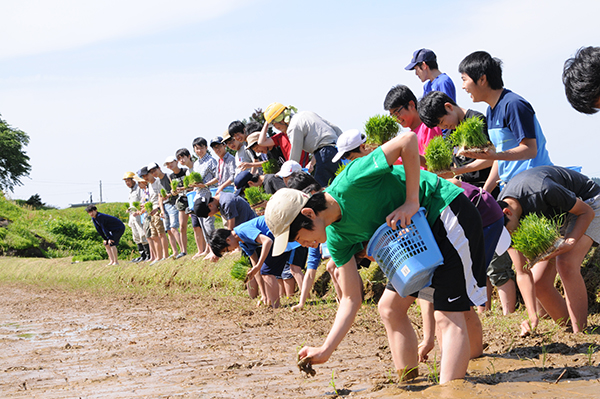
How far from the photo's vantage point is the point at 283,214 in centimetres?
299

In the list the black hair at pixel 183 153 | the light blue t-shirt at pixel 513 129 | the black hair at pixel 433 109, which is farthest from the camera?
the black hair at pixel 183 153

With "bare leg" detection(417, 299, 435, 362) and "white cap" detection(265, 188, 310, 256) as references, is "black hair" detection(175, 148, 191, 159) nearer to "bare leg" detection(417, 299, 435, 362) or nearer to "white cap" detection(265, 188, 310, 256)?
"bare leg" detection(417, 299, 435, 362)

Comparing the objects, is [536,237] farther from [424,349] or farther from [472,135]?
[424,349]

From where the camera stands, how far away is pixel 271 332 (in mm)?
5680

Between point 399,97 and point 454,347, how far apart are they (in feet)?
9.61

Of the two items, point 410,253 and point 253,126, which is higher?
point 253,126

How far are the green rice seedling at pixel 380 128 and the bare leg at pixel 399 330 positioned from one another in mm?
2416

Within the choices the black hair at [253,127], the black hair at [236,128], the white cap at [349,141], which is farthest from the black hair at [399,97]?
the black hair at [236,128]

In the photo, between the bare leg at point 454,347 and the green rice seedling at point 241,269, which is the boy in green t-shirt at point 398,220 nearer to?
the bare leg at point 454,347

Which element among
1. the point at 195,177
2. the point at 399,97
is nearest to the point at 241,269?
the point at 195,177

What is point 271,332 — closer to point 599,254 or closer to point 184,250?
point 599,254

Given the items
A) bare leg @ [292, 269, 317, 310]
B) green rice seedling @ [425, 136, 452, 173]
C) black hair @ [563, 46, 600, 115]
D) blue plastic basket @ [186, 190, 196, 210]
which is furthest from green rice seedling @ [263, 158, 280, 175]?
black hair @ [563, 46, 600, 115]

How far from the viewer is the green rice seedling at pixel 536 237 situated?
12.7 feet

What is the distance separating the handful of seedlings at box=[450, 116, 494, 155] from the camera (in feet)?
14.3
